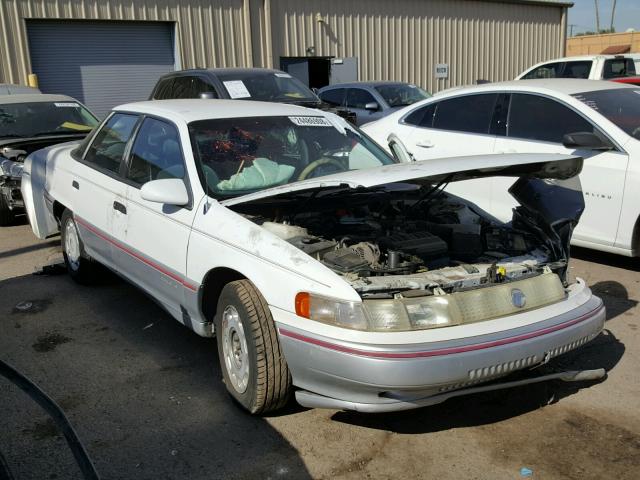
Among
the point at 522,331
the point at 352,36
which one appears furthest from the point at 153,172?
the point at 352,36

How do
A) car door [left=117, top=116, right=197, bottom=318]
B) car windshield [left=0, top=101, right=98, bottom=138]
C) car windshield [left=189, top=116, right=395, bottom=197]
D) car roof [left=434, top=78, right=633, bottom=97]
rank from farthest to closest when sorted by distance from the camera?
car windshield [left=0, top=101, right=98, bottom=138], car roof [left=434, top=78, right=633, bottom=97], car windshield [left=189, top=116, right=395, bottom=197], car door [left=117, top=116, right=197, bottom=318]

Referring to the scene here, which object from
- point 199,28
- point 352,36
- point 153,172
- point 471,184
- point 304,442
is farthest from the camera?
point 352,36

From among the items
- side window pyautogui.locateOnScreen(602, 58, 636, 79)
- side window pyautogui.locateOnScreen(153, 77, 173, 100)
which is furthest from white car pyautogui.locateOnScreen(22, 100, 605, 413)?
side window pyautogui.locateOnScreen(602, 58, 636, 79)

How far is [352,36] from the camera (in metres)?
18.8

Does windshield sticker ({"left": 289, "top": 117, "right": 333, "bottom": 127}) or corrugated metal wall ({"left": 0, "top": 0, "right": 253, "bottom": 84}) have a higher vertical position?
corrugated metal wall ({"left": 0, "top": 0, "right": 253, "bottom": 84})

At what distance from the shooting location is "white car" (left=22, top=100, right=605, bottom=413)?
Answer: 2.89 meters

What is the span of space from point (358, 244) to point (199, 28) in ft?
46.0

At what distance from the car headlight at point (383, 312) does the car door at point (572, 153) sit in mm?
1960

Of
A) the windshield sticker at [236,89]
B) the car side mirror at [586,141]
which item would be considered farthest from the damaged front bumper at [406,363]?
the windshield sticker at [236,89]

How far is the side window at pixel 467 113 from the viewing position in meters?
6.47

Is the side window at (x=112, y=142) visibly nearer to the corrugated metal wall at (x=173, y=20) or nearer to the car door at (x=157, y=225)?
the car door at (x=157, y=225)

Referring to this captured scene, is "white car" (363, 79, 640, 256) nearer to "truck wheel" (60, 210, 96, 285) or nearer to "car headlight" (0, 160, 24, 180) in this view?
"truck wheel" (60, 210, 96, 285)

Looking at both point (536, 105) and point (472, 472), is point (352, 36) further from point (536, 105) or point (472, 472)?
point (472, 472)

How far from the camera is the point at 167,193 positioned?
368 centimetres
